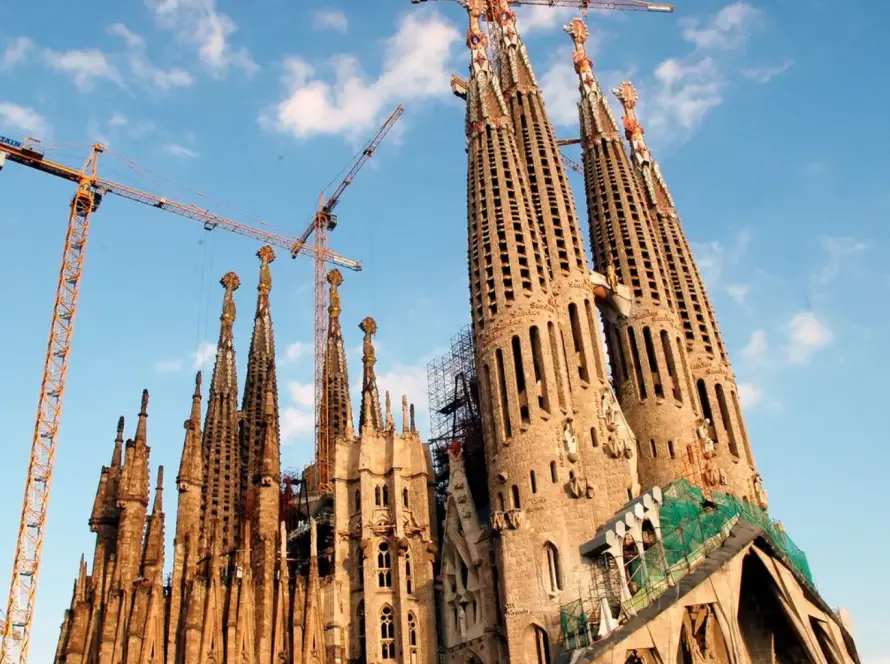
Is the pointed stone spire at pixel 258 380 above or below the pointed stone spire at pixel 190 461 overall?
above

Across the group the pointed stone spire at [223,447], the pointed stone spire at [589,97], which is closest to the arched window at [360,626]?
the pointed stone spire at [223,447]

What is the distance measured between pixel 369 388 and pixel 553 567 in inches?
875

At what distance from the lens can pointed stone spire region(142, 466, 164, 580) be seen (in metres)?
52.0

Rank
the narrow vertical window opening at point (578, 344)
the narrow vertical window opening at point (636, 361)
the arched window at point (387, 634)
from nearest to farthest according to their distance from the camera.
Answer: the arched window at point (387, 634) → the narrow vertical window opening at point (578, 344) → the narrow vertical window opening at point (636, 361)

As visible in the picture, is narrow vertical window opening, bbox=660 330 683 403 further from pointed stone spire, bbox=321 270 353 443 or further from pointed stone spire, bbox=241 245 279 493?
pointed stone spire, bbox=321 270 353 443

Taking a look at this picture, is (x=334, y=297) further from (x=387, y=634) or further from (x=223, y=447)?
(x=387, y=634)

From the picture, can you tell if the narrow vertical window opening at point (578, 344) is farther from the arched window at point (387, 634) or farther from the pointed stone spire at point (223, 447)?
the pointed stone spire at point (223, 447)

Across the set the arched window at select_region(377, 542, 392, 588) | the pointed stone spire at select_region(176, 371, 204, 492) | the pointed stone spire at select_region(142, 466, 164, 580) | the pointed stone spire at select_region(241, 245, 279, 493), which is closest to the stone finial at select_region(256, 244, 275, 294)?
the pointed stone spire at select_region(241, 245, 279, 493)

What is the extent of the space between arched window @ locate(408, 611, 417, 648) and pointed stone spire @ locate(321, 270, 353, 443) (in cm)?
2824

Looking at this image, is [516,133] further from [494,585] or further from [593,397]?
[494,585]

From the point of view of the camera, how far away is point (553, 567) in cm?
4238

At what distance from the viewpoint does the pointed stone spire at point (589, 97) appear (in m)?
64.4

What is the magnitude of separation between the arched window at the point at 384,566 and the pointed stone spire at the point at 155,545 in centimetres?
1173

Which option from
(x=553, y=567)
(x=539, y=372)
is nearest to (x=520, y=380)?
(x=539, y=372)
